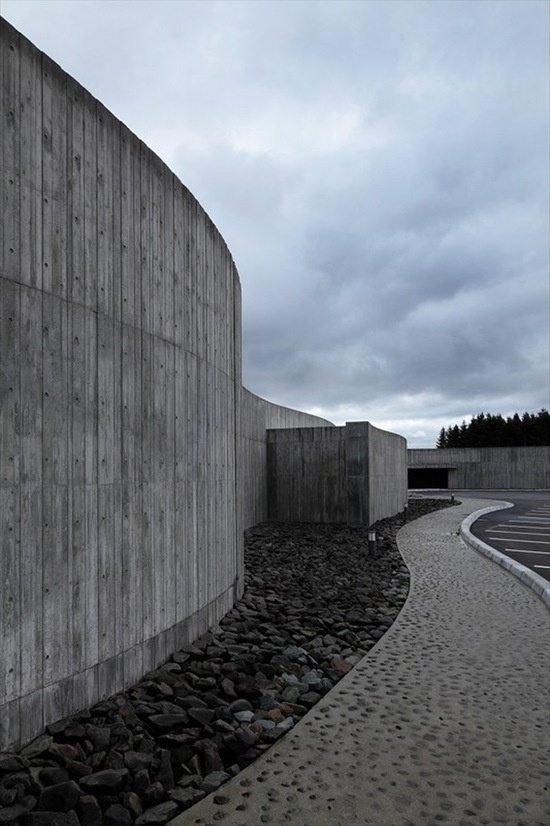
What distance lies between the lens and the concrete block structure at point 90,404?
3.67 metres

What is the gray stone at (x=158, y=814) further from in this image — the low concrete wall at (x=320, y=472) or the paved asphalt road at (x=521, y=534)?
the low concrete wall at (x=320, y=472)

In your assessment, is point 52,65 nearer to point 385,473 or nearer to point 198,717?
point 198,717

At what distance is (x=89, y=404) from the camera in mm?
4289

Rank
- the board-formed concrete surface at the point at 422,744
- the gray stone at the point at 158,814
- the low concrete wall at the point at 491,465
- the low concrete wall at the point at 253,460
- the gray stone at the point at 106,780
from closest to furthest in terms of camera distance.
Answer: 1. the gray stone at the point at 158,814
2. the board-formed concrete surface at the point at 422,744
3. the gray stone at the point at 106,780
4. the low concrete wall at the point at 253,460
5. the low concrete wall at the point at 491,465

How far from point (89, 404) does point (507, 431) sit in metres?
81.1

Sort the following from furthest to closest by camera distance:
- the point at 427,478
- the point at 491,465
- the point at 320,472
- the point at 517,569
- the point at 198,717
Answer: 1. the point at 427,478
2. the point at 491,465
3. the point at 320,472
4. the point at 517,569
5. the point at 198,717

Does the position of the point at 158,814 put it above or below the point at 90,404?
below

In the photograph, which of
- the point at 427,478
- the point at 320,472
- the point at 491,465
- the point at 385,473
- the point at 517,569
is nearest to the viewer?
the point at 517,569

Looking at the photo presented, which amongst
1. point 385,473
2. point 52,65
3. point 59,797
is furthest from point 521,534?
point 52,65

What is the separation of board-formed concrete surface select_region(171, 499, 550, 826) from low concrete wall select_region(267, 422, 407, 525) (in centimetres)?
1056

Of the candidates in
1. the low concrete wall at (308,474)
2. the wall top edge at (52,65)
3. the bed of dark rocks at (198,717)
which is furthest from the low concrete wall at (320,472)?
the wall top edge at (52,65)

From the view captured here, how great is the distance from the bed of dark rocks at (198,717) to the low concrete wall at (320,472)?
895cm

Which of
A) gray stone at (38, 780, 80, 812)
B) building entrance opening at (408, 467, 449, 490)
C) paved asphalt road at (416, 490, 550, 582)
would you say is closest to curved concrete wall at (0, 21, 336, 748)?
gray stone at (38, 780, 80, 812)

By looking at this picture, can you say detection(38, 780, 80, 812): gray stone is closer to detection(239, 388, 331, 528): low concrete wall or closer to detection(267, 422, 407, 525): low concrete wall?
detection(239, 388, 331, 528): low concrete wall
